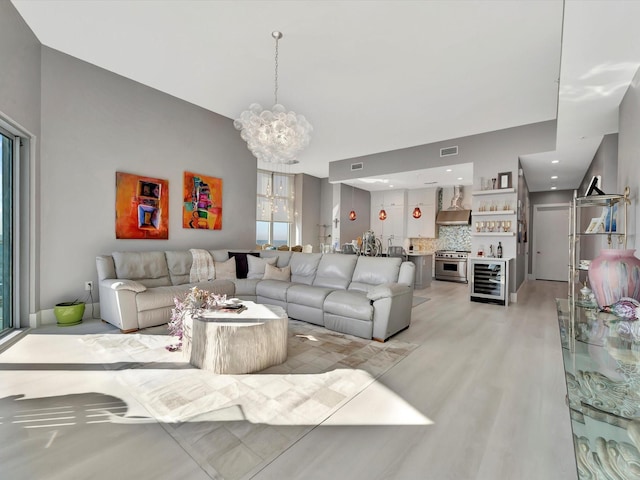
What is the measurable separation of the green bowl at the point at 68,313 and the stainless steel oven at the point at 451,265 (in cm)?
813

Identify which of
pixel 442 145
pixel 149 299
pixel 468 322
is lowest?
pixel 468 322

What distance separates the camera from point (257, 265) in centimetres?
512

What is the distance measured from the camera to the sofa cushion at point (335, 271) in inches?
175

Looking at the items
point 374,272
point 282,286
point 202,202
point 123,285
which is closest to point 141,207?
point 202,202

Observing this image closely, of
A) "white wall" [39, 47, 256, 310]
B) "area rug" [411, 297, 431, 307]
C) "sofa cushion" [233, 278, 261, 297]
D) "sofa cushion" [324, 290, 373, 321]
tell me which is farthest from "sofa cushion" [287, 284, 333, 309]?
"white wall" [39, 47, 256, 310]

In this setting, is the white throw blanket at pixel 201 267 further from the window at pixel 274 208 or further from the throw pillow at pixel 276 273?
the window at pixel 274 208

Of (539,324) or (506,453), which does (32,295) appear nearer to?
(506,453)

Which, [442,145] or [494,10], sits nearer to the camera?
[494,10]

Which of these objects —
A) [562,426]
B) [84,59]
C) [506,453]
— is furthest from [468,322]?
[84,59]

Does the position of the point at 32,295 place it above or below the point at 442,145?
below

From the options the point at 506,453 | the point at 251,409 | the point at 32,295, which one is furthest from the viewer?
the point at 32,295

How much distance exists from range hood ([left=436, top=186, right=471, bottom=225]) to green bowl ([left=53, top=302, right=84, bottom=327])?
830 centimetres

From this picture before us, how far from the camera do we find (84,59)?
4.03m

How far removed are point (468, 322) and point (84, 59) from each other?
20.9ft
